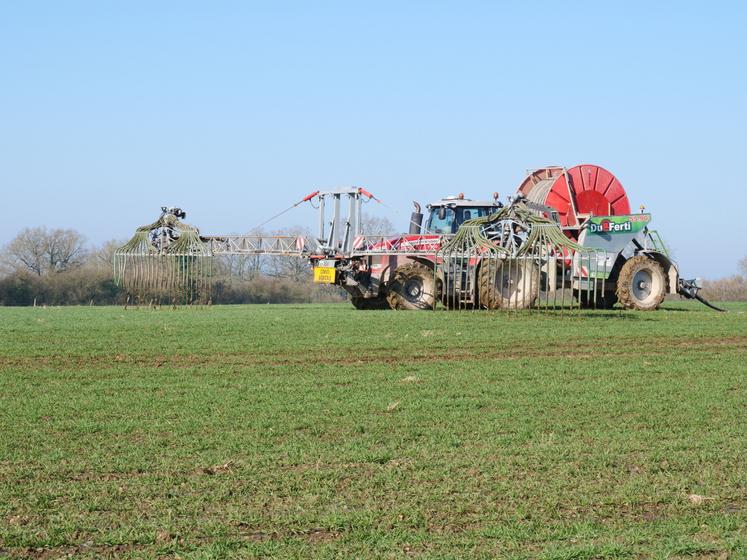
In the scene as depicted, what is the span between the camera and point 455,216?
2777 cm

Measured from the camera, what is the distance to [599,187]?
94.3ft

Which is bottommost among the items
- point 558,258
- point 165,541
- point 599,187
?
point 165,541

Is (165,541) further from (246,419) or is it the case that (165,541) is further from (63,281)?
(63,281)

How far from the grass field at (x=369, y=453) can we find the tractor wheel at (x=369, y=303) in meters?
12.5

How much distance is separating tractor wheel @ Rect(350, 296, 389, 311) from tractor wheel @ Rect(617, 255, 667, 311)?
6392mm

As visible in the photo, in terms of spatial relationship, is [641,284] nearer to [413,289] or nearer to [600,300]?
[600,300]

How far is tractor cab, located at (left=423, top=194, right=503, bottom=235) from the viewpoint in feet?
90.5

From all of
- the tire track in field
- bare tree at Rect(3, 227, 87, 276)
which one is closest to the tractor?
the tire track in field

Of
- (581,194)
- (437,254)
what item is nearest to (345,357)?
(437,254)

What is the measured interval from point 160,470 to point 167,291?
20.9 m

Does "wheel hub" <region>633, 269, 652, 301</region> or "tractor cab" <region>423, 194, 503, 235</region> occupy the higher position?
"tractor cab" <region>423, 194, 503, 235</region>

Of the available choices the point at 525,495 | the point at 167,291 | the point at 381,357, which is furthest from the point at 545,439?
the point at 167,291

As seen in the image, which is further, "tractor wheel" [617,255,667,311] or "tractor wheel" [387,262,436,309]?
"tractor wheel" [617,255,667,311]

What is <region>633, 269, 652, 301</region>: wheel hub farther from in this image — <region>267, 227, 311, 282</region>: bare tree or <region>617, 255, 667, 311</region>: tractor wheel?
<region>267, 227, 311, 282</region>: bare tree
